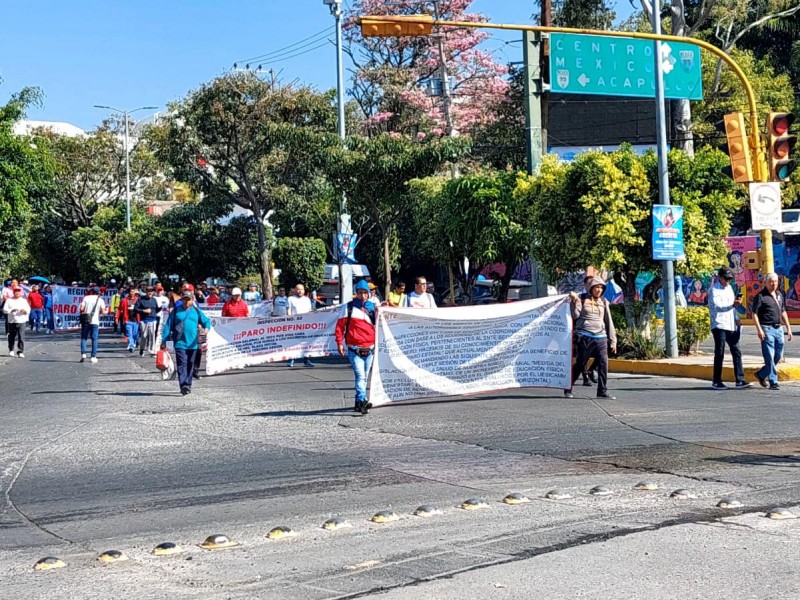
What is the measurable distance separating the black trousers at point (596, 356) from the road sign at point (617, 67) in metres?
7.01

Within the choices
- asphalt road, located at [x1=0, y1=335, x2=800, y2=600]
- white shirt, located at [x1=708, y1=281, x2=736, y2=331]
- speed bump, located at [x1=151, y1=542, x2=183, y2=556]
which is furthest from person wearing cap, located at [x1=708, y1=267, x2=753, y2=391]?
speed bump, located at [x1=151, y1=542, x2=183, y2=556]

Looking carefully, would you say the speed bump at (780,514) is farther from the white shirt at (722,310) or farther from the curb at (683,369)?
the curb at (683,369)

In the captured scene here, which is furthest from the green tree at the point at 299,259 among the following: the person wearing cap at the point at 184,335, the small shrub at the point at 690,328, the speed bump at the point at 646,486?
the speed bump at the point at 646,486

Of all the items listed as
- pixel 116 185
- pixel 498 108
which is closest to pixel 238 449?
pixel 498 108

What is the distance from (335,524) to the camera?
7.57 meters

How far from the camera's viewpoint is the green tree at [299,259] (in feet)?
162

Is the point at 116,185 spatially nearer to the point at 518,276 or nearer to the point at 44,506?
the point at 518,276

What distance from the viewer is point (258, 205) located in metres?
40.3

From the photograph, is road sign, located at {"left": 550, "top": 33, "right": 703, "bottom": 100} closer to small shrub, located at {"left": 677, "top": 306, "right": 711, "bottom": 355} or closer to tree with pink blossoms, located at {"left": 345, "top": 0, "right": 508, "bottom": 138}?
small shrub, located at {"left": 677, "top": 306, "right": 711, "bottom": 355}

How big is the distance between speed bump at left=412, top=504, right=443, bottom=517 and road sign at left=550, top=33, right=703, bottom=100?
14570 mm

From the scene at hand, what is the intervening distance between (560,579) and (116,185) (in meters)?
63.9

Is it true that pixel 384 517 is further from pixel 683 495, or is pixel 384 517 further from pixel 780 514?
pixel 780 514

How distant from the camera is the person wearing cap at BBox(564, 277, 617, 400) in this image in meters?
15.7

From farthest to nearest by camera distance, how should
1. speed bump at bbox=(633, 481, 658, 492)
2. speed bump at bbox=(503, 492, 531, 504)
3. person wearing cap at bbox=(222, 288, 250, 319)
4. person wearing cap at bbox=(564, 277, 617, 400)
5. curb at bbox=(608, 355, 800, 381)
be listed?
1. person wearing cap at bbox=(222, 288, 250, 319)
2. curb at bbox=(608, 355, 800, 381)
3. person wearing cap at bbox=(564, 277, 617, 400)
4. speed bump at bbox=(633, 481, 658, 492)
5. speed bump at bbox=(503, 492, 531, 504)
